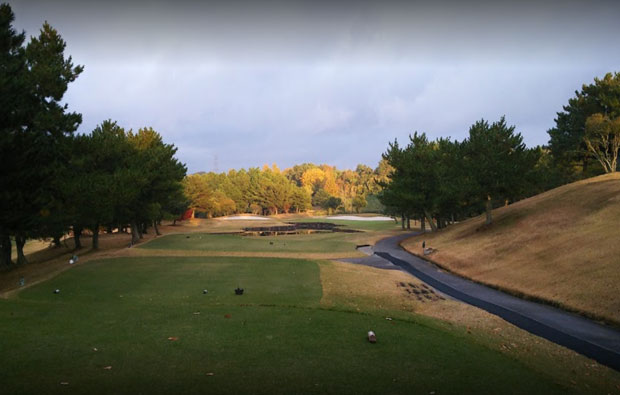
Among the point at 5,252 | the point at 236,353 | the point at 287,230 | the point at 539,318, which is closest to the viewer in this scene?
the point at 236,353

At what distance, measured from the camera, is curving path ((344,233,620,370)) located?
13.4 metres

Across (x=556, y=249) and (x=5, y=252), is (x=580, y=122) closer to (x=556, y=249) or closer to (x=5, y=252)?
(x=556, y=249)

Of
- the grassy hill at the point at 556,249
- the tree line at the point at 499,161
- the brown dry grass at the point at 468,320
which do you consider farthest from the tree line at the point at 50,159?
the tree line at the point at 499,161

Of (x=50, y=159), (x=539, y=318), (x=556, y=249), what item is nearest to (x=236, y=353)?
(x=539, y=318)

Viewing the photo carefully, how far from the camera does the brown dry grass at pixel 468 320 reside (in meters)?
10.5

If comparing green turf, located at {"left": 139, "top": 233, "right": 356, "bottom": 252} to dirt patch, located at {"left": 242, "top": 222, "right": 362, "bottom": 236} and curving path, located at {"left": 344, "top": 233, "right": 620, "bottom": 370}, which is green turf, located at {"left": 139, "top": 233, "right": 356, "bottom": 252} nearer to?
curving path, located at {"left": 344, "top": 233, "right": 620, "bottom": 370}

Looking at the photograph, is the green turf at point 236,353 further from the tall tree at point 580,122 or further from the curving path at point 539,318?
the tall tree at point 580,122

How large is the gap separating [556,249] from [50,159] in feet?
→ 112

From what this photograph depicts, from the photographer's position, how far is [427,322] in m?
14.7

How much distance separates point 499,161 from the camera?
39.9 m

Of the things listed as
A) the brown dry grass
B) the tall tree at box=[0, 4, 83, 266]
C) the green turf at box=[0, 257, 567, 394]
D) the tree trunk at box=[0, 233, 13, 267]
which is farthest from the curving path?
the tree trunk at box=[0, 233, 13, 267]

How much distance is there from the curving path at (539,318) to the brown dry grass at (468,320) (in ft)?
2.90

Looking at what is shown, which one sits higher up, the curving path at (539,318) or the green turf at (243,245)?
the green turf at (243,245)

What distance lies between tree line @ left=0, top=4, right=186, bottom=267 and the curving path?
947 inches
